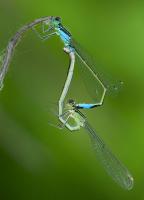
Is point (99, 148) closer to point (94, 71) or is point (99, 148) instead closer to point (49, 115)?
point (94, 71)

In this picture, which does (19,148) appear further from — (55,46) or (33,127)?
(55,46)

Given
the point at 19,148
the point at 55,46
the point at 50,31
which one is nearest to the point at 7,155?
the point at 19,148

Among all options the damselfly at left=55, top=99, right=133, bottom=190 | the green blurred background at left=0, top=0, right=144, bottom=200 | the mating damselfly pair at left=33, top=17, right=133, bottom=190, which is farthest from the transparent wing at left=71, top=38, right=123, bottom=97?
the green blurred background at left=0, top=0, right=144, bottom=200

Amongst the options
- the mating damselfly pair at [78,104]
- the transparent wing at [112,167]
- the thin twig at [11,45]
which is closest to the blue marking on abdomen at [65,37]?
the mating damselfly pair at [78,104]

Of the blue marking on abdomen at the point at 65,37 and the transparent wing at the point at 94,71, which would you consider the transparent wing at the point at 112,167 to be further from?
the blue marking on abdomen at the point at 65,37

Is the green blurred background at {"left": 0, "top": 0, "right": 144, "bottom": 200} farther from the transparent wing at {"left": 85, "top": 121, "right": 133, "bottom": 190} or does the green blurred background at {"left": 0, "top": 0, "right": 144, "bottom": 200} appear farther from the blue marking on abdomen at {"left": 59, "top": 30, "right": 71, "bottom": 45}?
the blue marking on abdomen at {"left": 59, "top": 30, "right": 71, "bottom": 45}
